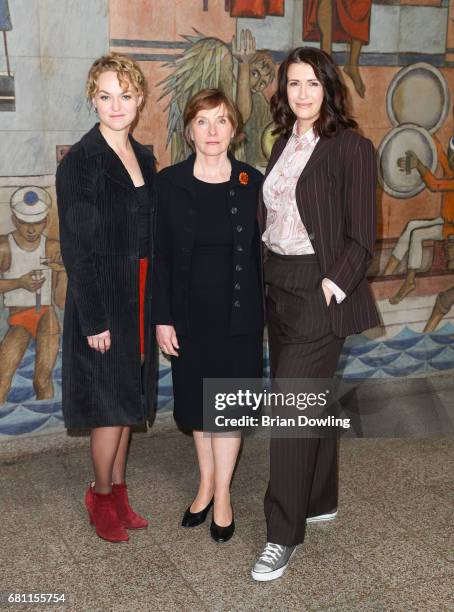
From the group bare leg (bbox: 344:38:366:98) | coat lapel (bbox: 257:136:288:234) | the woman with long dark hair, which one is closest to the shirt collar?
the woman with long dark hair

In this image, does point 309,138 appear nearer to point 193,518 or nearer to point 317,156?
point 317,156

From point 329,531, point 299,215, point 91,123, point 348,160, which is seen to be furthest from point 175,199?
point 329,531

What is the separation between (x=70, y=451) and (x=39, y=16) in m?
2.14

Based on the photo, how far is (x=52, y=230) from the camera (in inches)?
158

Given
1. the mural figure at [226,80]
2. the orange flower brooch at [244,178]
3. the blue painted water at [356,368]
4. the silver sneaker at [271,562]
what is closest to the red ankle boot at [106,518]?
the silver sneaker at [271,562]

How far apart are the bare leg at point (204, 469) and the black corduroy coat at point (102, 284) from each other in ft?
0.82

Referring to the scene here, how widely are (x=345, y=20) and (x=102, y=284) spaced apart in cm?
239

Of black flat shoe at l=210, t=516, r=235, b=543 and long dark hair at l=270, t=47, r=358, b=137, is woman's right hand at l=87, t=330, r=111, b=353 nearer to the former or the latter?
black flat shoe at l=210, t=516, r=235, b=543

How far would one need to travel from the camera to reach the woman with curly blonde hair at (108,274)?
3.01 m

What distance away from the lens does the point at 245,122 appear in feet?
14.3

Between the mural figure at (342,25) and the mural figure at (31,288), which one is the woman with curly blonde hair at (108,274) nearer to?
the mural figure at (31,288)

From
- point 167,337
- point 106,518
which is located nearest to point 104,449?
point 106,518

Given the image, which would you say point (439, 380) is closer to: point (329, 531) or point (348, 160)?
point (329, 531)

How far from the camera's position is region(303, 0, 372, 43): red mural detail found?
4410mm
